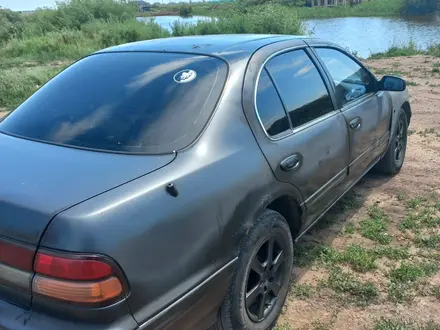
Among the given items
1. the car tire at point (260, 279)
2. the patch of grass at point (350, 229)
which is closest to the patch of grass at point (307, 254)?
the patch of grass at point (350, 229)

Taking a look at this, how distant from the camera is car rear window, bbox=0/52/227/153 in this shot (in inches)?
87.0

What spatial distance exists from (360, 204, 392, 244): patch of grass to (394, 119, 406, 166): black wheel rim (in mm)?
1043

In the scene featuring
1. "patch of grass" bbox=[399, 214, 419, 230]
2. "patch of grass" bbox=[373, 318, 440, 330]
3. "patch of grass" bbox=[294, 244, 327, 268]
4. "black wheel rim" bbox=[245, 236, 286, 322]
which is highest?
"black wheel rim" bbox=[245, 236, 286, 322]

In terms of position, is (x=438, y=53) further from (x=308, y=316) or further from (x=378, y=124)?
(x=308, y=316)

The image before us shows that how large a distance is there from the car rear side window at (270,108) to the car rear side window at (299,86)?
81 mm

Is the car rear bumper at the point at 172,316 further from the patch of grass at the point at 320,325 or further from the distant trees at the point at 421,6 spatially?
the distant trees at the point at 421,6

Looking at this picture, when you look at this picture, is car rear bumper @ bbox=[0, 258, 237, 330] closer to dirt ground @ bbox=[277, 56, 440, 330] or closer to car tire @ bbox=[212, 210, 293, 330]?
car tire @ bbox=[212, 210, 293, 330]

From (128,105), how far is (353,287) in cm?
192

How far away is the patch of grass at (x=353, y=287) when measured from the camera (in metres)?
2.99

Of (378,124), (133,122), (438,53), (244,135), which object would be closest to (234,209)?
(244,135)

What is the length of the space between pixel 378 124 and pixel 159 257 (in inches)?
118

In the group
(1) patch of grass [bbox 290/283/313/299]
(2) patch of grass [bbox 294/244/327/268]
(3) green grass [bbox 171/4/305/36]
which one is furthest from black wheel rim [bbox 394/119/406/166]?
(3) green grass [bbox 171/4/305/36]

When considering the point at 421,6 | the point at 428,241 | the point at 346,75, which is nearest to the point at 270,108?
the point at 346,75

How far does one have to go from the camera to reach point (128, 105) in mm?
2373
